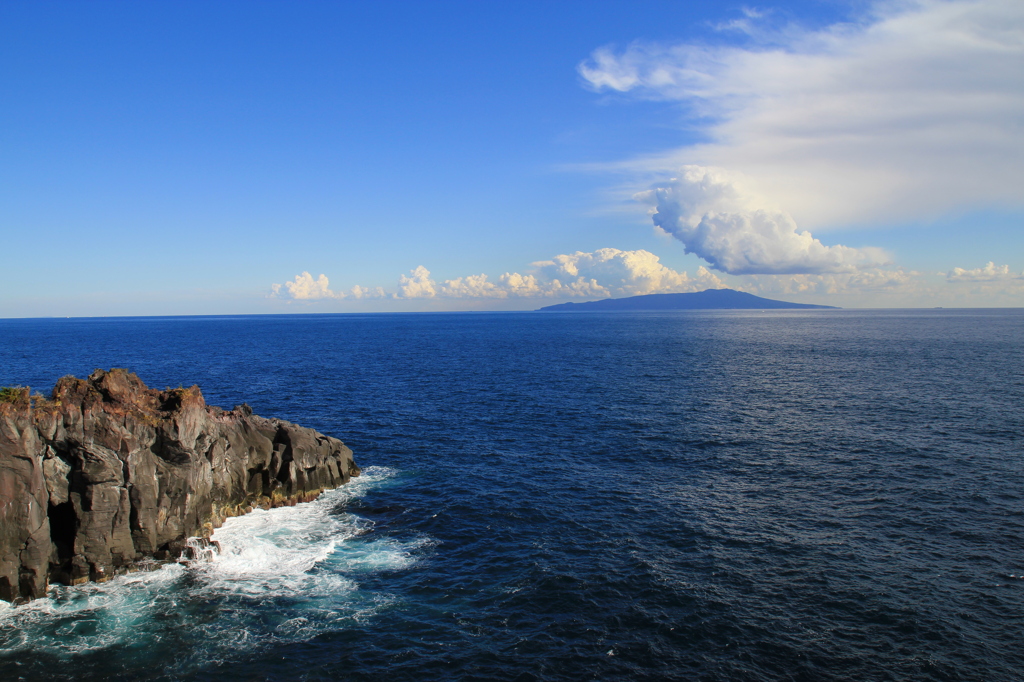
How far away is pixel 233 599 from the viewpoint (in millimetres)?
32219

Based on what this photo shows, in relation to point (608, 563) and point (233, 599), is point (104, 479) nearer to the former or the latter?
point (233, 599)

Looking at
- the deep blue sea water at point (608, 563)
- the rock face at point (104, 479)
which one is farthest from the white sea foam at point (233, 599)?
the rock face at point (104, 479)

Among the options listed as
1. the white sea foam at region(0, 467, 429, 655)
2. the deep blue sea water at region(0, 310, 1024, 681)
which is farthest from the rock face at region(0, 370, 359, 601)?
the deep blue sea water at region(0, 310, 1024, 681)

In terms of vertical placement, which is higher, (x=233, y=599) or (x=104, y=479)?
(x=104, y=479)

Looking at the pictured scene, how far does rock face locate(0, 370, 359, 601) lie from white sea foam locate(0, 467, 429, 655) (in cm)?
187

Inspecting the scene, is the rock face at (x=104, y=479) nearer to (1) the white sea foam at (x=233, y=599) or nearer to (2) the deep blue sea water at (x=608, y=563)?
(1) the white sea foam at (x=233, y=599)

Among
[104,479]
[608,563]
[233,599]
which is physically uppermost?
[104,479]

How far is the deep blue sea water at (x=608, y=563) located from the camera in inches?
1043

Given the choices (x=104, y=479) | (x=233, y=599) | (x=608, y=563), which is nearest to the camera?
(x=233, y=599)

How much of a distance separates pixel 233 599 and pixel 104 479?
12.1m

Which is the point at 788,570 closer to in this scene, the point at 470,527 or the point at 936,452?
the point at 470,527

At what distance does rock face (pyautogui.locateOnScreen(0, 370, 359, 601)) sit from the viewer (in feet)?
104

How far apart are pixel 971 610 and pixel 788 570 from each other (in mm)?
8926

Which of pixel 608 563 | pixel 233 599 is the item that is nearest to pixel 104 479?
pixel 233 599
